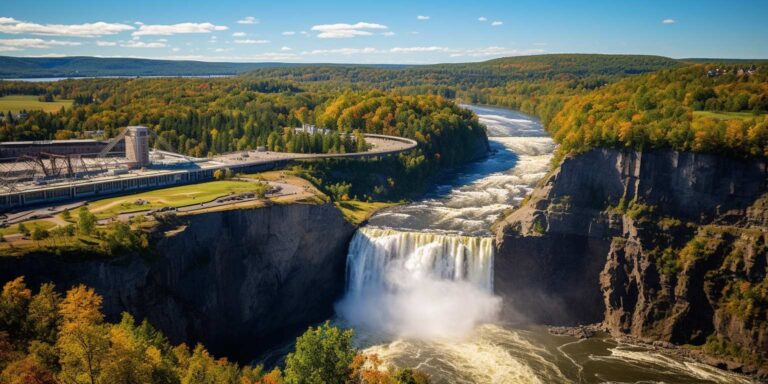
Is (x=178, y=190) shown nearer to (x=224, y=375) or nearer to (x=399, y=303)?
(x=399, y=303)

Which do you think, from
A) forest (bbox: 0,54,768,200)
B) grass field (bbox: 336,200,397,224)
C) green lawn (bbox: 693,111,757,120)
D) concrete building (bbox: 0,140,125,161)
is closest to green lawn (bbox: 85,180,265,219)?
grass field (bbox: 336,200,397,224)

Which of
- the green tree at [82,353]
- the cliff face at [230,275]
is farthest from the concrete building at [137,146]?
the green tree at [82,353]

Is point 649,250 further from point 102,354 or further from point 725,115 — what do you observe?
point 102,354

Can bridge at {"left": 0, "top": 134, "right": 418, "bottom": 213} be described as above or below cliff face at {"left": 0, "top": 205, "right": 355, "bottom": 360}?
above

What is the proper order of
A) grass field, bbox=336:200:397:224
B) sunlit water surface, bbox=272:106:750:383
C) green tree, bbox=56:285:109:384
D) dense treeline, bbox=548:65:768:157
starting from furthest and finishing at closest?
grass field, bbox=336:200:397:224 → dense treeline, bbox=548:65:768:157 → sunlit water surface, bbox=272:106:750:383 → green tree, bbox=56:285:109:384

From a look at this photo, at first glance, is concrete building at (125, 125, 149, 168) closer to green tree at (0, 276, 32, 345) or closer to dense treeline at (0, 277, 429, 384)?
dense treeline at (0, 277, 429, 384)

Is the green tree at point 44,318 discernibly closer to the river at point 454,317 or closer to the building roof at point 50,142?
the river at point 454,317

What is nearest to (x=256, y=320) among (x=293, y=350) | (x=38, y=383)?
(x=293, y=350)
